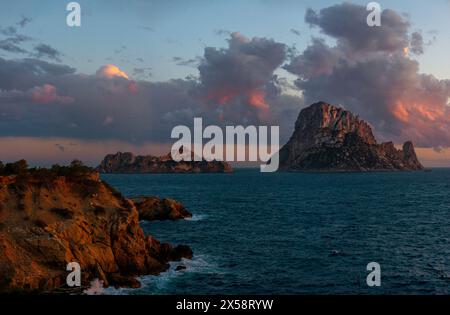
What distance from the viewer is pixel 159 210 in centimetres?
8400

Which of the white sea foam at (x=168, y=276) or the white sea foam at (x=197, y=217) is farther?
the white sea foam at (x=197, y=217)

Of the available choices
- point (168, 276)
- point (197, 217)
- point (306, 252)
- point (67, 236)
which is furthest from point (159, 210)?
point (67, 236)

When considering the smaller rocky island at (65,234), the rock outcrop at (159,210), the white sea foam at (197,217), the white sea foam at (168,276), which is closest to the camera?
the smaller rocky island at (65,234)

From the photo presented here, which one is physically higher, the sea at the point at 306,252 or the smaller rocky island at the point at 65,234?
the smaller rocky island at the point at 65,234

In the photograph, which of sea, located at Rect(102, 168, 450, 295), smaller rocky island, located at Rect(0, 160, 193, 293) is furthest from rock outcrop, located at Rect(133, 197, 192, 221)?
smaller rocky island, located at Rect(0, 160, 193, 293)

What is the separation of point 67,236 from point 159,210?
46460mm

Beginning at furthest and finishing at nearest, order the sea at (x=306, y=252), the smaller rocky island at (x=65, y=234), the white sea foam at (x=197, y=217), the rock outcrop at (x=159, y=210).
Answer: the white sea foam at (x=197, y=217) → the rock outcrop at (x=159, y=210) → the sea at (x=306, y=252) → the smaller rocky island at (x=65, y=234)

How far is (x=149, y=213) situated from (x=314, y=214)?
38737 mm

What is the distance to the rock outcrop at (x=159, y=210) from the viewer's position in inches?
3255

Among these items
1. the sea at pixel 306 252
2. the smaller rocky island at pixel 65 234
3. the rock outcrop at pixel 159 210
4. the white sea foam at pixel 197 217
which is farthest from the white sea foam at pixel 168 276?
the rock outcrop at pixel 159 210

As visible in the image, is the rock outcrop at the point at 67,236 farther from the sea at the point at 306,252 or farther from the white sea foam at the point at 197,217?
the white sea foam at the point at 197,217

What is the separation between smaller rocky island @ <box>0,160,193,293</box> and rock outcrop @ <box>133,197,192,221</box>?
3270 centimetres
